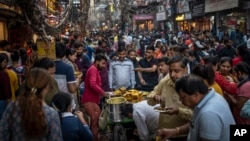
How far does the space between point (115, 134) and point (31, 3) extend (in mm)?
3149

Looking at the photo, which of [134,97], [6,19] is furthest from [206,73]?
[6,19]

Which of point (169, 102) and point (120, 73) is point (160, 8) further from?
point (169, 102)

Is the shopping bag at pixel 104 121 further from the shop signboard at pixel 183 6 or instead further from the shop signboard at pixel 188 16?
the shop signboard at pixel 183 6

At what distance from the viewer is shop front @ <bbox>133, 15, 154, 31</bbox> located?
5216 centimetres

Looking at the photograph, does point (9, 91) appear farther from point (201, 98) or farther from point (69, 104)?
point (201, 98)

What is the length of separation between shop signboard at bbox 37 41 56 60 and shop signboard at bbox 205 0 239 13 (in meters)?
17.0

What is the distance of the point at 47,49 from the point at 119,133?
2.08 metres

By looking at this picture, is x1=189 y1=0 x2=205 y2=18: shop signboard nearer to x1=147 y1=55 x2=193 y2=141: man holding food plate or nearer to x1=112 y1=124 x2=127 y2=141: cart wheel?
x1=112 y1=124 x2=127 y2=141: cart wheel

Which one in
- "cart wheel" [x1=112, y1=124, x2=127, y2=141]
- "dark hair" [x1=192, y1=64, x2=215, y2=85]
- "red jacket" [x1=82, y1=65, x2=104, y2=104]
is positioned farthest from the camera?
"red jacket" [x1=82, y1=65, x2=104, y2=104]

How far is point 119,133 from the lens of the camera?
639 centimetres

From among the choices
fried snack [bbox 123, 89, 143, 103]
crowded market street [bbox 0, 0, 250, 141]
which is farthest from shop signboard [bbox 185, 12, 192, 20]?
fried snack [bbox 123, 89, 143, 103]

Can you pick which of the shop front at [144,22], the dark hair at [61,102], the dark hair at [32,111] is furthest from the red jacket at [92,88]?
the shop front at [144,22]

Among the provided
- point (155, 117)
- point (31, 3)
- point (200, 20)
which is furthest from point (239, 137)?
point (200, 20)

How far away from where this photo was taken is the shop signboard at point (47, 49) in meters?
6.77
